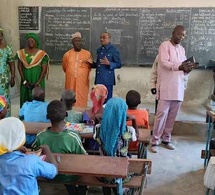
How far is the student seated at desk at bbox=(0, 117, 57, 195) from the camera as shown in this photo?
1.41 m

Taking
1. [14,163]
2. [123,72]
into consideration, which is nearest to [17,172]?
[14,163]

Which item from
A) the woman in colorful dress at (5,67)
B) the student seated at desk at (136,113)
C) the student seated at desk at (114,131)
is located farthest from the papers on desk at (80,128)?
the woman in colorful dress at (5,67)

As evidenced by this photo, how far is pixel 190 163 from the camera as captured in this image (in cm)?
337

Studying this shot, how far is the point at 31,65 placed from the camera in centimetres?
395

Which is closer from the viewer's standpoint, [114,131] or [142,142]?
[114,131]

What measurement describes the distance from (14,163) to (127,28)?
4.01m

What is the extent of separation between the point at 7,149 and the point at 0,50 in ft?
9.03

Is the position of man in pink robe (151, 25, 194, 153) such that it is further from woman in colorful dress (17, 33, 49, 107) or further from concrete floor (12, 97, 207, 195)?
woman in colorful dress (17, 33, 49, 107)

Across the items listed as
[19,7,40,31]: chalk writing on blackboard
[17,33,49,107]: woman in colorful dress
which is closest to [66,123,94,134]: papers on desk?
[17,33,49,107]: woman in colorful dress

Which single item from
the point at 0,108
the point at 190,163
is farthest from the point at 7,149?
the point at 190,163

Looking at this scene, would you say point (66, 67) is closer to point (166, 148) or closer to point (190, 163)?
point (166, 148)

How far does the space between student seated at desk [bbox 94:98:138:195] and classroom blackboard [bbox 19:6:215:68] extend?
3.21m

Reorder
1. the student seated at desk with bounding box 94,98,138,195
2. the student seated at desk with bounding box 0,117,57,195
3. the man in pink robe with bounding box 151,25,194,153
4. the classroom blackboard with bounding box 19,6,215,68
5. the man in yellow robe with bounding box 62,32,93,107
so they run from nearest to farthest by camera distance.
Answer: the student seated at desk with bounding box 0,117,57,195 < the student seated at desk with bounding box 94,98,138,195 < the man in pink robe with bounding box 151,25,194,153 < the man in yellow robe with bounding box 62,32,93,107 < the classroom blackboard with bounding box 19,6,215,68

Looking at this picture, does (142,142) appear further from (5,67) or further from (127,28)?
(127,28)
